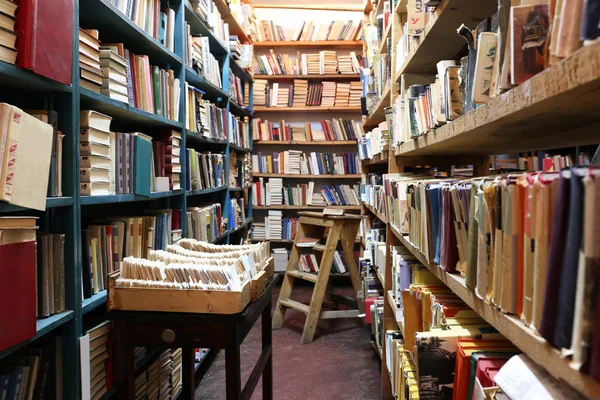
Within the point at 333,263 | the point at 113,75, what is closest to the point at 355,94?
the point at 333,263

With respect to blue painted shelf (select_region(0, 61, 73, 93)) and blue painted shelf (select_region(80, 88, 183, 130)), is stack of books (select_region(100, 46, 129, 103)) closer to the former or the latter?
blue painted shelf (select_region(80, 88, 183, 130))

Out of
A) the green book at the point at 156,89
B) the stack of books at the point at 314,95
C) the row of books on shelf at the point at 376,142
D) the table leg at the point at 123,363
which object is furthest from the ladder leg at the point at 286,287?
the table leg at the point at 123,363

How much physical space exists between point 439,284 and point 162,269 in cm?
92

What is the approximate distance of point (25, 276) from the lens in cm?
111

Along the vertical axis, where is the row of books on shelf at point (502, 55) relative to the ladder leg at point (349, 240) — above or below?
above

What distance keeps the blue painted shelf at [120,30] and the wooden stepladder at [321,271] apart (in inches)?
62.5

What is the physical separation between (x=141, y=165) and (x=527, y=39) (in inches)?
Result: 62.2

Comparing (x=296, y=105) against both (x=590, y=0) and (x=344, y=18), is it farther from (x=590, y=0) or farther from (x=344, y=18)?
(x=590, y=0)

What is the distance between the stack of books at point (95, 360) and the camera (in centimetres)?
138

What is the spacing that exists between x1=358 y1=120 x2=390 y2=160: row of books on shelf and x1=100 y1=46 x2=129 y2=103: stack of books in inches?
48.9

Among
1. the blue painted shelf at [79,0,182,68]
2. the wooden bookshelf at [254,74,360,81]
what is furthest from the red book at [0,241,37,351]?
the wooden bookshelf at [254,74,360,81]

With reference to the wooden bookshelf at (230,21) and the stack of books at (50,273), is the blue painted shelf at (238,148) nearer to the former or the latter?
the wooden bookshelf at (230,21)

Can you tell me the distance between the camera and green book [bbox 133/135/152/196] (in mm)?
1796

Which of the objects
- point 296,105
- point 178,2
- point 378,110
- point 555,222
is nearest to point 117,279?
point 555,222
